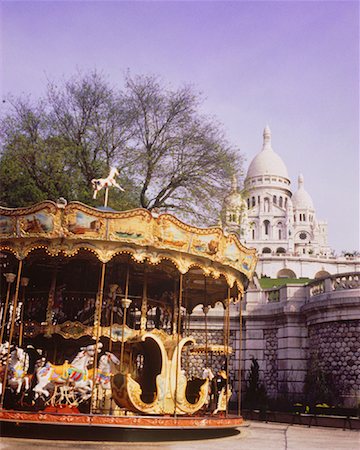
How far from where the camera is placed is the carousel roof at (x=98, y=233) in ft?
54.5

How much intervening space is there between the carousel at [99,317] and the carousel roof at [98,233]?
31 millimetres

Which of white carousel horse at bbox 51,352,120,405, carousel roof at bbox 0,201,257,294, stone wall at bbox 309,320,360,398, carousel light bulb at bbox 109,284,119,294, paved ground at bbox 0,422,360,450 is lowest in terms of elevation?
paved ground at bbox 0,422,360,450

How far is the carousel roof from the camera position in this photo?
54.5 feet

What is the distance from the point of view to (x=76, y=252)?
17.0 metres

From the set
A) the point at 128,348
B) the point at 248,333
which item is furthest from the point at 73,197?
the point at 248,333

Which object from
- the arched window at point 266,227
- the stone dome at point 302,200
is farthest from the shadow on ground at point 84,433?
the stone dome at point 302,200

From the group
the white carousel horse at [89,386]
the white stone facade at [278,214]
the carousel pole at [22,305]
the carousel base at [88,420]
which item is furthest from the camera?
the white stone facade at [278,214]

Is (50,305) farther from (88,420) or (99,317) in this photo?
(88,420)

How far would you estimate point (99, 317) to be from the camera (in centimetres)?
1781

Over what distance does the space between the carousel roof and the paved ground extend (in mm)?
5121

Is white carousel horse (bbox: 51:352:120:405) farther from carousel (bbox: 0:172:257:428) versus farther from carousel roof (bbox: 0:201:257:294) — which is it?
carousel roof (bbox: 0:201:257:294)

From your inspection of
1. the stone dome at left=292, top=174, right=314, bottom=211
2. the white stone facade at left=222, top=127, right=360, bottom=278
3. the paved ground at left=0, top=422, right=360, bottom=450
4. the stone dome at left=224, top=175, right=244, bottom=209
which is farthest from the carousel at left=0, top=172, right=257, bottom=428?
the stone dome at left=292, top=174, right=314, bottom=211

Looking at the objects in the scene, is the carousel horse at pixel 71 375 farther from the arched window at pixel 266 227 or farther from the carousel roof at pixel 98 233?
the arched window at pixel 266 227

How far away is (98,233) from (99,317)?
115 inches
